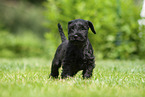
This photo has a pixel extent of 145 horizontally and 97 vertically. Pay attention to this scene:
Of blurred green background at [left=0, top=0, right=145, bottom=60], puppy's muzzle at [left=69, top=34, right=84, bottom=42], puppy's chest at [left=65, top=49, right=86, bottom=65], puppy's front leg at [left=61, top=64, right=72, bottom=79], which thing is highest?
blurred green background at [left=0, top=0, right=145, bottom=60]

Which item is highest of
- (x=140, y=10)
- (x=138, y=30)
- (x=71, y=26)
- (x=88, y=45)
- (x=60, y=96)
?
(x=140, y=10)

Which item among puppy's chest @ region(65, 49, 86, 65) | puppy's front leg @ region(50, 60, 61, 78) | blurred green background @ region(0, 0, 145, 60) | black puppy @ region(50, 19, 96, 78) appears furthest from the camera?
blurred green background @ region(0, 0, 145, 60)

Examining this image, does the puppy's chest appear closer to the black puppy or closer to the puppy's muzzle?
the black puppy

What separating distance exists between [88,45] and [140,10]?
7877 mm

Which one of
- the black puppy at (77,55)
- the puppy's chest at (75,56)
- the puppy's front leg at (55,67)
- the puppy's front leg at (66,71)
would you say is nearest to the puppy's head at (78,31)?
the black puppy at (77,55)

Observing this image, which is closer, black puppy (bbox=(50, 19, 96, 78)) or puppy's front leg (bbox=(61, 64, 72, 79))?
black puppy (bbox=(50, 19, 96, 78))

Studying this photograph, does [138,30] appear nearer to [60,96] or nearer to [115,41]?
[115,41]

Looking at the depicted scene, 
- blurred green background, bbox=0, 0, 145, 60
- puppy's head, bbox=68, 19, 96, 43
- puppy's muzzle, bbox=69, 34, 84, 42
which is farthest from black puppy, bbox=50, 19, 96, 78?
blurred green background, bbox=0, 0, 145, 60

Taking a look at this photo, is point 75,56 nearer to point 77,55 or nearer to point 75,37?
point 77,55

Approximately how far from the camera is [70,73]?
3516mm

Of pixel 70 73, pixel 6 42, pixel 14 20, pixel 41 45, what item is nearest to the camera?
pixel 70 73

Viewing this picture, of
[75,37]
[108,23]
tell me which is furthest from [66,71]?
[108,23]

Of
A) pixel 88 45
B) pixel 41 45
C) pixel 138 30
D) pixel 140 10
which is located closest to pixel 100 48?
pixel 138 30

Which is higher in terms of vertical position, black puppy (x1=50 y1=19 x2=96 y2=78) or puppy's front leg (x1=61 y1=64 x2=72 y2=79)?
black puppy (x1=50 y1=19 x2=96 y2=78)
